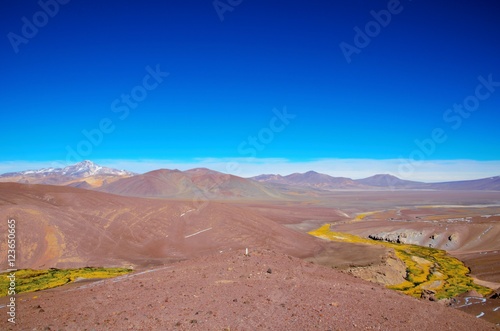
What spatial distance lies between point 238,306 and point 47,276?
23530mm

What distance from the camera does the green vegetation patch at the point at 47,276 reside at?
2444 centimetres

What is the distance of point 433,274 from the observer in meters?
35.7

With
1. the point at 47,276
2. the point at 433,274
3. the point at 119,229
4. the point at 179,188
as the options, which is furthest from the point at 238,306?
the point at 179,188

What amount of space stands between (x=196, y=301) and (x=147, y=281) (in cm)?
423

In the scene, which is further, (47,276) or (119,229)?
(119,229)

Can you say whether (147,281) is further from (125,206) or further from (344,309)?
(125,206)

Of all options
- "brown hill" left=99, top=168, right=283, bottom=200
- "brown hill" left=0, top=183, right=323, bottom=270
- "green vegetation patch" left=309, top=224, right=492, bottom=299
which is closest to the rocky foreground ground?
"green vegetation patch" left=309, top=224, right=492, bottom=299

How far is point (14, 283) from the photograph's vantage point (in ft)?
81.4

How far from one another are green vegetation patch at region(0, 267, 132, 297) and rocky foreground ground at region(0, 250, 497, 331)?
9.47m

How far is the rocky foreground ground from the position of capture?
36.6 ft

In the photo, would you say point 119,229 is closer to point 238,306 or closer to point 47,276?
point 47,276

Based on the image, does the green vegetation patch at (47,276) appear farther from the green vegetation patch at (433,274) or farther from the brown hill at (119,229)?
the green vegetation patch at (433,274)

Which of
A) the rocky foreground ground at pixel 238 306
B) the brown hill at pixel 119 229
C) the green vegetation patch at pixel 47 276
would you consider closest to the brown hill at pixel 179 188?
the brown hill at pixel 119 229

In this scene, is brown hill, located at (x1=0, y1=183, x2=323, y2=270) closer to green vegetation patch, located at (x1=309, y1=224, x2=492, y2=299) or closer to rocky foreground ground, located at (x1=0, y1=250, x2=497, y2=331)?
green vegetation patch, located at (x1=309, y1=224, x2=492, y2=299)
